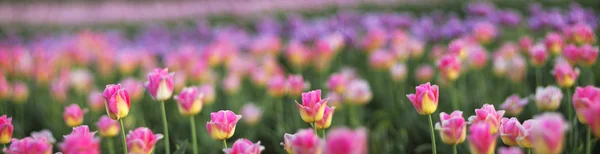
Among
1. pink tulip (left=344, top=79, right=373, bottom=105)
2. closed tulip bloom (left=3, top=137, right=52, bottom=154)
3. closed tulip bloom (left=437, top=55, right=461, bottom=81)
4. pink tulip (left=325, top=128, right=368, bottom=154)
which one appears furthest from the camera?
pink tulip (left=344, top=79, right=373, bottom=105)

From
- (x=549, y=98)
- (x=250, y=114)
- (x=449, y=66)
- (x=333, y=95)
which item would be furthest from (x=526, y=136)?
(x=250, y=114)

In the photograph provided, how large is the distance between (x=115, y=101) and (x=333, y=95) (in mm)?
1262

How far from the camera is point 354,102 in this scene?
253cm

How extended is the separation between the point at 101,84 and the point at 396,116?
265cm

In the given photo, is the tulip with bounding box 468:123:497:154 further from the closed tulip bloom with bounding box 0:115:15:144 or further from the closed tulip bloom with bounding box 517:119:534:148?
the closed tulip bloom with bounding box 0:115:15:144

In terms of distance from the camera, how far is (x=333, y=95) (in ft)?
8.38

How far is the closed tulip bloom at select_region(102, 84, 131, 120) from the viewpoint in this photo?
1.49 m

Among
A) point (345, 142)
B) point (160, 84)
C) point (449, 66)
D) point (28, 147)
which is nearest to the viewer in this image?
point (345, 142)

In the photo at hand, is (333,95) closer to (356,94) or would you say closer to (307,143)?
(356,94)

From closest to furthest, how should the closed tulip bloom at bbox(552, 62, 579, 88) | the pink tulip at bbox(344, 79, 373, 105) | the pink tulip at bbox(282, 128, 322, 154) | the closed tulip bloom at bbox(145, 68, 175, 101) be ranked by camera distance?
1. the pink tulip at bbox(282, 128, 322, 154)
2. the closed tulip bloom at bbox(145, 68, 175, 101)
3. the closed tulip bloom at bbox(552, 62, 579, 88)
4. the pink tulip at bbox(344, 79, 373, 105)

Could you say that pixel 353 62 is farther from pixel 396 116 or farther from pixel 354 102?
pixel 354 102

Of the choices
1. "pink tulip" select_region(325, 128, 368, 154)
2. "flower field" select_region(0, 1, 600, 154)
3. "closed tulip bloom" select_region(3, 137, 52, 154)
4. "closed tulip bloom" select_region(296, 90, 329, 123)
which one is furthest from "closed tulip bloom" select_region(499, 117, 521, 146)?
"closed tulip bloom" select_region(3, 137, 52, 154)

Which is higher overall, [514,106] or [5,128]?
[5,128]

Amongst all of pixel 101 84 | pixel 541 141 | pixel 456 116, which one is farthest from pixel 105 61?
pixel 541 141
